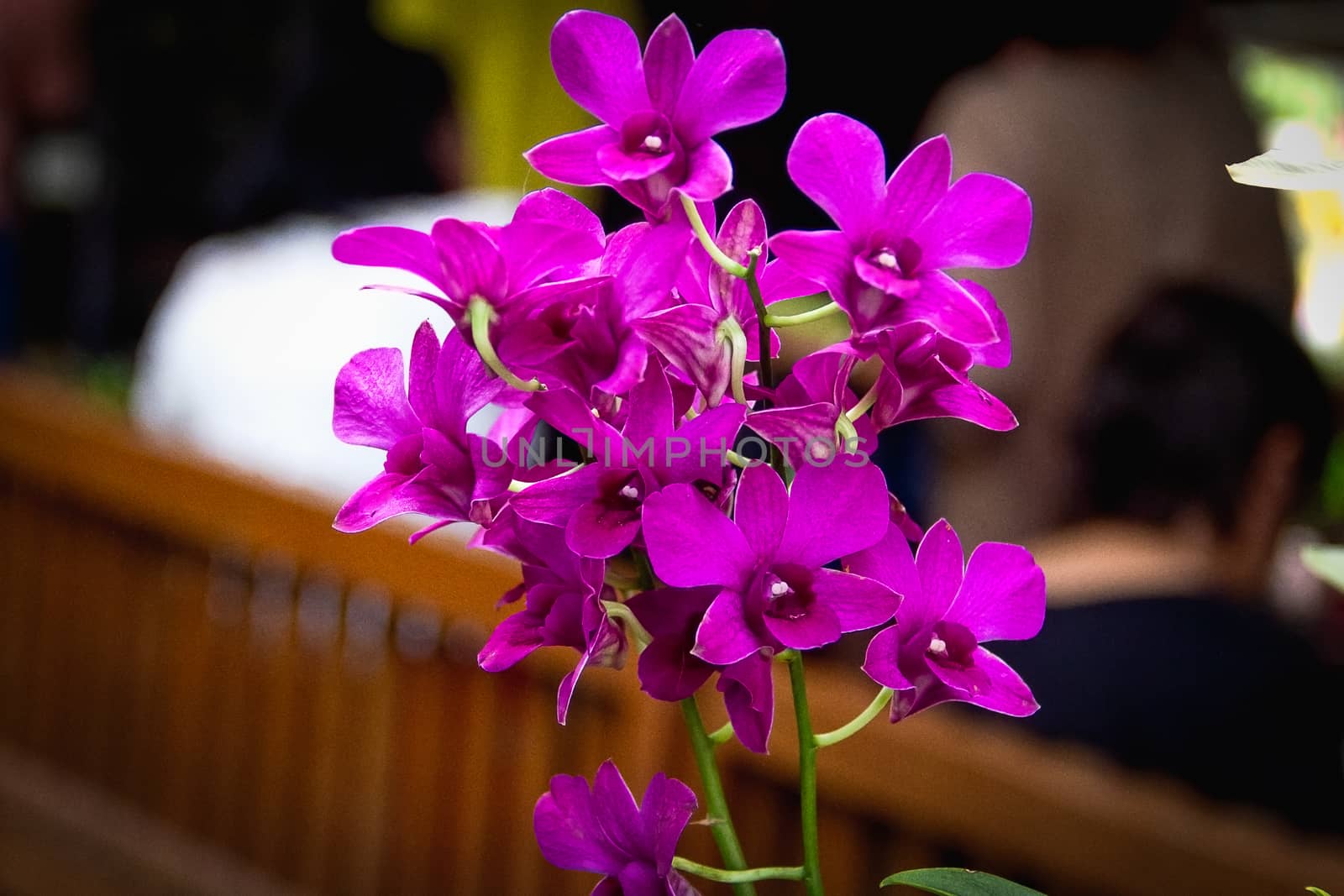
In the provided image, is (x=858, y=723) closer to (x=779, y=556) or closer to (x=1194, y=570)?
(x=779, y=556)

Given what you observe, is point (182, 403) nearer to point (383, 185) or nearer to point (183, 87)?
point (383, 185)

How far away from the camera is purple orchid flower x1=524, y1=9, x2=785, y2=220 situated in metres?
0.33

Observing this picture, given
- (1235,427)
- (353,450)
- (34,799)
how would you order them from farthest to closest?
(34,799)
(353,450)
(1235,427)

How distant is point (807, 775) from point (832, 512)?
80mm

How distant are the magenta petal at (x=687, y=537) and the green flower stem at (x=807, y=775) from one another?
4cm

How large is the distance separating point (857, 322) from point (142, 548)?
1873 mm

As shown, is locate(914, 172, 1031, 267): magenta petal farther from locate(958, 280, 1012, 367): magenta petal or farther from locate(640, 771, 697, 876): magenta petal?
locate(640, 771, 697, 876): magenta petal

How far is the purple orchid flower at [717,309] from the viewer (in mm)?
319

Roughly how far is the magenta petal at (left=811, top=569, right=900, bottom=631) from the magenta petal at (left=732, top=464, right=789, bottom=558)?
2 cm

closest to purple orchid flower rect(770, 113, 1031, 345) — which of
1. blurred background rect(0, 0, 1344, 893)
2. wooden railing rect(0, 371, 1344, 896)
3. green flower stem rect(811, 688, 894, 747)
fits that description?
green flower stem rect(811, 688, 894, 747)

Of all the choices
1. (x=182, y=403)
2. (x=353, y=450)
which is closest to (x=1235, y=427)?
(x=353, y=450)

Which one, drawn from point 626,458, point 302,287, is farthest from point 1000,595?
point 302,287

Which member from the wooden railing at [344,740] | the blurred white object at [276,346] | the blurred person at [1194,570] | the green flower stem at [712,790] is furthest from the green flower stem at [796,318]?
the blurred white object at [276,346]

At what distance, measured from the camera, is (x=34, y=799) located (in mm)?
2156
